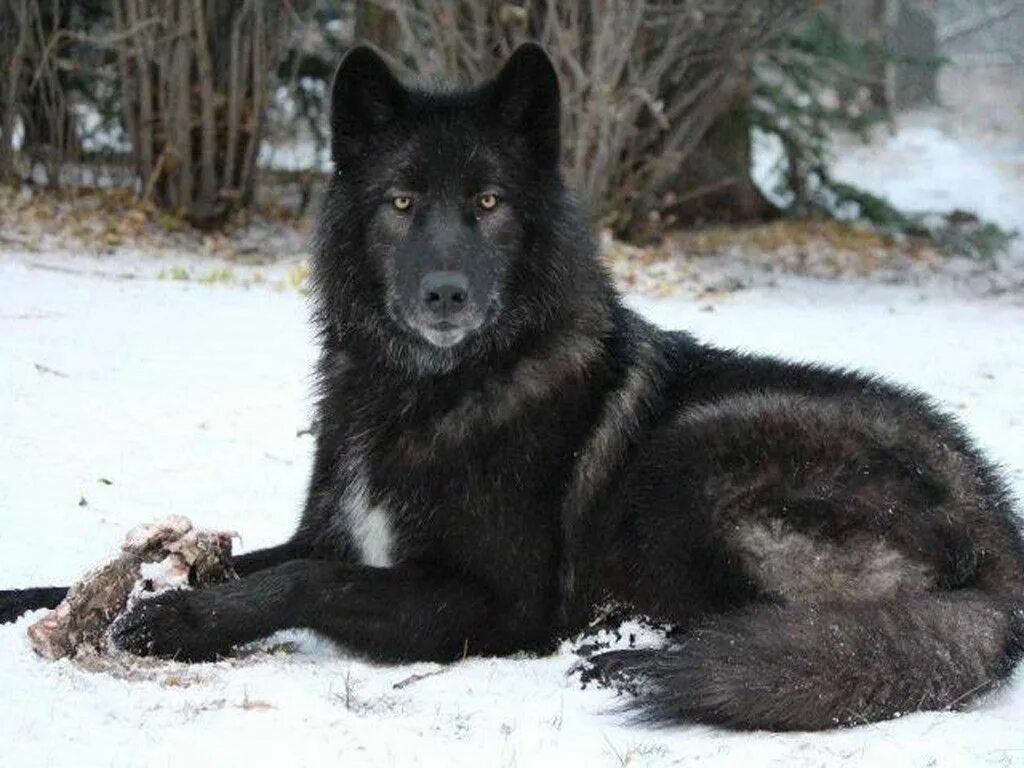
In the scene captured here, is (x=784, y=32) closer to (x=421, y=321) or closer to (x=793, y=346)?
(x=793, y=346)

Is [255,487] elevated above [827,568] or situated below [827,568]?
below

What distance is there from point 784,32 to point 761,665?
11.5m

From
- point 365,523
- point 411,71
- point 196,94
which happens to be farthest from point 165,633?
point 196,94

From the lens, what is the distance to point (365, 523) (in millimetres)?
4578

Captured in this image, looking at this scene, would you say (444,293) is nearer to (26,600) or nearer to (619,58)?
(26,600)

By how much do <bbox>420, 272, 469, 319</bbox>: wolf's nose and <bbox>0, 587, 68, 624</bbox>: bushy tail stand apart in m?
1.47

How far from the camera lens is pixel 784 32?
14.2 meters

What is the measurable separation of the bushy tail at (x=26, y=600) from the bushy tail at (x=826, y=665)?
1.80 meters

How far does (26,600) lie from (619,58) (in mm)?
8690

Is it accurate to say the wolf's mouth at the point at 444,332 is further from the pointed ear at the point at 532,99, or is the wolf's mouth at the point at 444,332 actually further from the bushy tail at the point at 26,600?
the bushy tail at the point at 26,600

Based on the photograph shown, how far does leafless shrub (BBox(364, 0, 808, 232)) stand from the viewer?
12000 millimetres

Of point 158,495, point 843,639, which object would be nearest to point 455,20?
point 158,495

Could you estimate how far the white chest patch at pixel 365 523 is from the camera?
4.49 meters

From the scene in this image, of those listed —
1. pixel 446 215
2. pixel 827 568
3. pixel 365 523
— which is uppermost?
pixel 446 215
